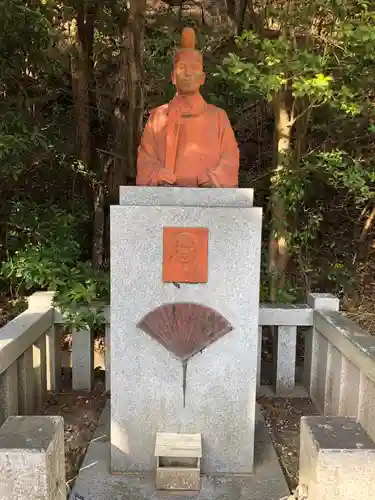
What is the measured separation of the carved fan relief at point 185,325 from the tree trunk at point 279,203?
2.02m

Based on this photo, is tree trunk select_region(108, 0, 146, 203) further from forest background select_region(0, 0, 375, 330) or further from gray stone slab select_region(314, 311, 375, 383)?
gray stone slab select_region(314, 311, 375, 383)

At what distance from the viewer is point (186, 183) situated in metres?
2.80

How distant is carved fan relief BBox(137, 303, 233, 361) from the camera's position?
2.74m

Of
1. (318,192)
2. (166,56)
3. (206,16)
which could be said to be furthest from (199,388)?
(206,16)

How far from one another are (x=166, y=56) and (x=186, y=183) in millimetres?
2850

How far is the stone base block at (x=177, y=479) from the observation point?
2686 millimetres

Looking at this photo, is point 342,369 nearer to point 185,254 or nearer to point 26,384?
point 185,254

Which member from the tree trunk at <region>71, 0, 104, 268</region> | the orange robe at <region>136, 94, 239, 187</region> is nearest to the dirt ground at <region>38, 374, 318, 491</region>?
the orange robe at <region>136, 94, 239, 187</region>

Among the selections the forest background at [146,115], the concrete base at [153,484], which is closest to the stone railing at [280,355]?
the forest background at [146,115]

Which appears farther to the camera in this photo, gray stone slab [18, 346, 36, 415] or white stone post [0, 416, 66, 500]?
gray stone slab [18, 346, 36, 415]

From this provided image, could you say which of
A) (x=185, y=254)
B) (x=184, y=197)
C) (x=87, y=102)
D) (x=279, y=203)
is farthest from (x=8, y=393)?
(x=87, y=102)

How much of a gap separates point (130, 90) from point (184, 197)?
101 inches

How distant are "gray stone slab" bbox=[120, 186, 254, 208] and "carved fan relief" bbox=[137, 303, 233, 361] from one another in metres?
0.57

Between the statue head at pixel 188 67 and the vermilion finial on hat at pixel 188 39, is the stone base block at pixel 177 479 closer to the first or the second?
the statue head at pixel 188 67
